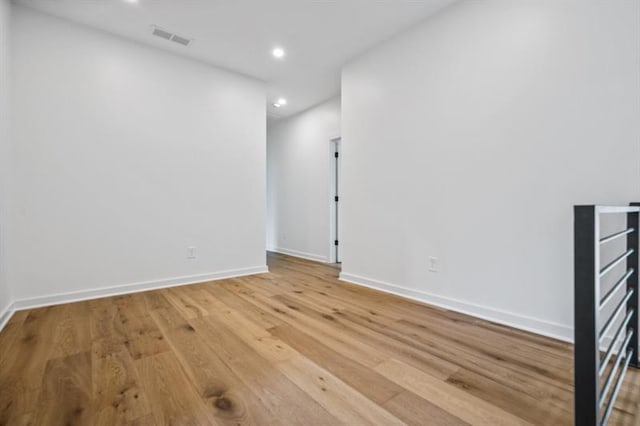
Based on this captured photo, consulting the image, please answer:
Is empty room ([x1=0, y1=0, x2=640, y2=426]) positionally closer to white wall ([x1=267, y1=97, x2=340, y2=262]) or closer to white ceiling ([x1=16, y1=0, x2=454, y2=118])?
white ceiling ([x1=16, y1=0, x2=454, y2=118])

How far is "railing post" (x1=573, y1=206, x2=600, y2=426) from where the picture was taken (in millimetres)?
851

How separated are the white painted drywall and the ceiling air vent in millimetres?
1127

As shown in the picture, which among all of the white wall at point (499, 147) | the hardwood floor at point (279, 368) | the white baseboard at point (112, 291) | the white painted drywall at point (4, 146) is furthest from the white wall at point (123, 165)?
the white wall at point (499, 147)

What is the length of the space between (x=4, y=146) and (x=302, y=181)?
3.95 m

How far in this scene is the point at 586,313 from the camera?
0.87 meters

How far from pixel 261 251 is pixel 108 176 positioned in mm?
2074

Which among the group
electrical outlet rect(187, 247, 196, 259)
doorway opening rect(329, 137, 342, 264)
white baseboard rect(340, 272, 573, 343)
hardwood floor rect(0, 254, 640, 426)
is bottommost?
hardwood floor rect(0, 254, 640, 426)

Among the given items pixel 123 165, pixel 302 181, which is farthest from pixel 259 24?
pixel 302 181

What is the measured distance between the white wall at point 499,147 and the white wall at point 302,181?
1695 millimetres

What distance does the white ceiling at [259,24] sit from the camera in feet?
8.80

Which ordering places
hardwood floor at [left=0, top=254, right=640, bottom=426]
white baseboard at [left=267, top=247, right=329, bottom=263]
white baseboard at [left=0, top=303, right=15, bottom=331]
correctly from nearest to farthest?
1. hardwood floor at [left=0, top=254, right=640, bottom=426]
2. white baseboard at [left=0, top=303, right=15, bottom=331]
3. white baseboard at [left=267, top=247, right=329, bottom=263]

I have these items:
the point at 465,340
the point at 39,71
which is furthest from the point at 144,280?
the point at 465,340

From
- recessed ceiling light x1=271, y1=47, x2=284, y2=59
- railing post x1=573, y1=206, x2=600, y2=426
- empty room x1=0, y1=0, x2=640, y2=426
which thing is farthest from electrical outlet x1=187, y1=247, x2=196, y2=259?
railing post x1=573, y1=206, x2=600, y2=426

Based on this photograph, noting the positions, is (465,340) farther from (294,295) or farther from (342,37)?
(342,37)
